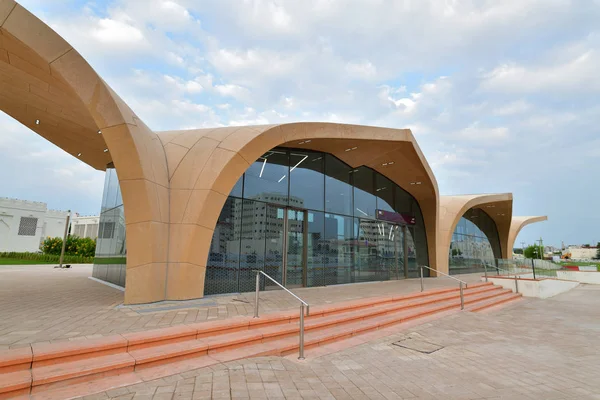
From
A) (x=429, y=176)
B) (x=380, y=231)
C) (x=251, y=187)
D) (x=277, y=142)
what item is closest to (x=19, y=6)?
(x=277, y=142)

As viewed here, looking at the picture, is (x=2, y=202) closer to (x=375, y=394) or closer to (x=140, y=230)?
(x=140, y=230)

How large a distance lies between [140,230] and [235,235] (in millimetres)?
3009

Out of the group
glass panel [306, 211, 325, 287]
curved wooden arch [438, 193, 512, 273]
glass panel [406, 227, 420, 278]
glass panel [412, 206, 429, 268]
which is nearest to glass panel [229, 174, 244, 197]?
glass panel [306, 211, 325, 287]

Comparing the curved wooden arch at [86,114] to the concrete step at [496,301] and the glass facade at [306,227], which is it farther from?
the concrete step at [496,301]

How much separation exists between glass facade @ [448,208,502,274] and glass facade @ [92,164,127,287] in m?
20.0

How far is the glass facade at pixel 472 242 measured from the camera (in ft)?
74.3

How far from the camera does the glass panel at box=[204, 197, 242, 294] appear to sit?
9.42 metres

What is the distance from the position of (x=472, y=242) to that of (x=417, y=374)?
24.2 metres

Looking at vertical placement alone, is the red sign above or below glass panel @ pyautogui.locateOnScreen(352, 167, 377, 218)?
below

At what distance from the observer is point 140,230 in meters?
7.73

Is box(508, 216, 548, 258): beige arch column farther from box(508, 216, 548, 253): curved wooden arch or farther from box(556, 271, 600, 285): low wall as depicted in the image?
box(556, 271, 600, 285): low wall

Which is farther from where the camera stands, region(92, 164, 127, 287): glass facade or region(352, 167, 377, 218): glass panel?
region(352, 167, 377, 218): glass panel

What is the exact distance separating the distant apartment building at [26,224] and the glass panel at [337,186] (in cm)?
5829

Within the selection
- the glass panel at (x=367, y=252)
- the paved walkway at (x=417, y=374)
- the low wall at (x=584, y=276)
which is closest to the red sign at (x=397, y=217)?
the glass panel at (x=367, y=252)
